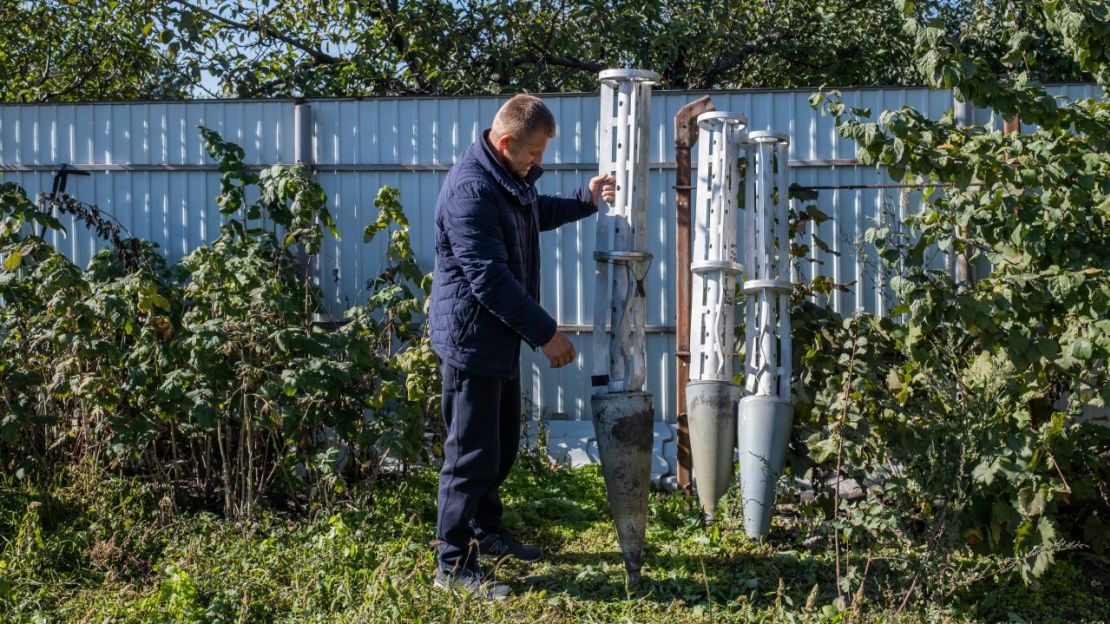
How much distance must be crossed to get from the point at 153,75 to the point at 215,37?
42.5 inches

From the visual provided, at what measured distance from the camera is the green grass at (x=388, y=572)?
3.97m

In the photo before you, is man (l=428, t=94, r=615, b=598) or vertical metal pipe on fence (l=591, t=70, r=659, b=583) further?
vertical metal pipe on fence (l=591, t=70, r=659, b=583)

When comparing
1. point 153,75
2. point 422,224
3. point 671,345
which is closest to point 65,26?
point 153,75

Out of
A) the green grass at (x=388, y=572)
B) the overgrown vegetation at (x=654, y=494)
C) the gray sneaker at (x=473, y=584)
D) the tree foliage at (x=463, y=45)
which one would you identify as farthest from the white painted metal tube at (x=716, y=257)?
the tree foliage at (x=463, y=45)

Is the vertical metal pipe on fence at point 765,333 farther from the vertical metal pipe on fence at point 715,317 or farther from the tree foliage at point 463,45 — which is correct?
the tree foliage at point 463,45

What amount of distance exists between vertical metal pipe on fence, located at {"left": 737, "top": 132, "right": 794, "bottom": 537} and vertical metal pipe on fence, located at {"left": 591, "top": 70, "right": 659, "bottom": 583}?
56 centimetres

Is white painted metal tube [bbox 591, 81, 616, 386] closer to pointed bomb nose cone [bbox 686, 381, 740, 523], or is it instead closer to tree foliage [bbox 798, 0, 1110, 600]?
pointed bomb nose cone [bbox 686, 381, 740, 523]

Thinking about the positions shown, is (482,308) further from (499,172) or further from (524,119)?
(524,119)

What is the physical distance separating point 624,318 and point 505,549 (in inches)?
42.8

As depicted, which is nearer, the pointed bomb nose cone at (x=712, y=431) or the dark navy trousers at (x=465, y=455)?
the dark navy trousers at (x=465, y=455)

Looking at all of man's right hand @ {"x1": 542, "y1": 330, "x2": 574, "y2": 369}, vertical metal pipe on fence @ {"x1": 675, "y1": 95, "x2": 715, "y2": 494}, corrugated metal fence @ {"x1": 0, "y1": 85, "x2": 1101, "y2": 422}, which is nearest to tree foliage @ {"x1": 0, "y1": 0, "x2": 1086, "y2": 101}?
corrugated metal fence @ {"x1": 0, "y1": 85, "x2": 1101, "y2": 422}

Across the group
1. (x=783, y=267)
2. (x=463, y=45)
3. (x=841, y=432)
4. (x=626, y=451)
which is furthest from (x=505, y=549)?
(x=463, y=45)

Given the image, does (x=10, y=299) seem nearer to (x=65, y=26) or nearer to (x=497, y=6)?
(x=497, y=6)

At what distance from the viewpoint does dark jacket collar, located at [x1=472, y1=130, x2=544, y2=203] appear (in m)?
4.08
